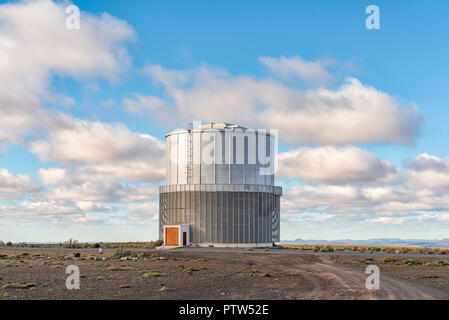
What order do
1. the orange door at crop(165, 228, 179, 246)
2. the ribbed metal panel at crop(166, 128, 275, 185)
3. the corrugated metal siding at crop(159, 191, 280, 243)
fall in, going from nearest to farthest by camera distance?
1. the orange door at crop(165, 228, 179, 246)
2. the corrugated metal siding at crop(159, 191, 280, 243)
3. the ribbed metal panel at crop(166, 128, 275, 185)

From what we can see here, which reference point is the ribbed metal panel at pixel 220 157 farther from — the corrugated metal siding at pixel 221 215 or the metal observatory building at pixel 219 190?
the corrugated metal siding at pixel 221 215

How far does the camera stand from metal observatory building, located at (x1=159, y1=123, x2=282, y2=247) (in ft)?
200

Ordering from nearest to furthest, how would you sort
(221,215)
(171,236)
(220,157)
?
(221,215)
(171,236)
(220,157)

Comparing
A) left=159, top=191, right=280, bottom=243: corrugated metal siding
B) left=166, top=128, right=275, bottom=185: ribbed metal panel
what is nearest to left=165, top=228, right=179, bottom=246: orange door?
left=159, top=191, right=280, bottom=243: corrugated metal siding

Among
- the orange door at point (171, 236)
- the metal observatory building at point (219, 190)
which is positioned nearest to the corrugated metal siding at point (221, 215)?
the metal observatory building at point (219, 190)

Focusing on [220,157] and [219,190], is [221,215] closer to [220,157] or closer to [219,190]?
[219,190]

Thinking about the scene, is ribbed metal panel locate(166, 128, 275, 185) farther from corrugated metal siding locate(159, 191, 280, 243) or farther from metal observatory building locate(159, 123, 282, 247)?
corrugated metal siding locate(159, 191, 280, 243)

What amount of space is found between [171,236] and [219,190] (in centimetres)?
799

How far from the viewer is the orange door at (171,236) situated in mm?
60469

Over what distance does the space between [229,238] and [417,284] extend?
38182 millimetres

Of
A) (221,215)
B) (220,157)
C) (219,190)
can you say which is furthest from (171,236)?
(220,157)

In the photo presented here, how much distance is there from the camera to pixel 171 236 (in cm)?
6125

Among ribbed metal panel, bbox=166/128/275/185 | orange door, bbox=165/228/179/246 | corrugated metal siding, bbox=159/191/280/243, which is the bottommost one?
orange door, bbox=165/228/179/246
